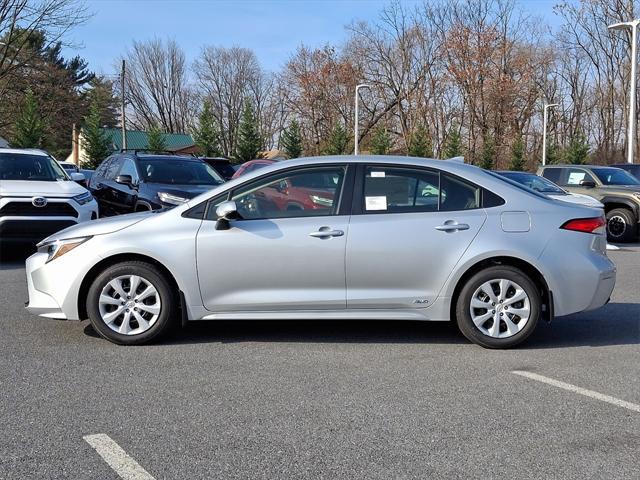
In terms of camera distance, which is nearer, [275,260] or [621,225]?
[275,260]

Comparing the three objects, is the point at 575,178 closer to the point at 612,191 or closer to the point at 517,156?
the point at 612,191

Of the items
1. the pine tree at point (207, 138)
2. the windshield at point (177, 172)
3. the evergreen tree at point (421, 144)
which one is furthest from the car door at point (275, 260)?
the pine tree at point (207, 138)

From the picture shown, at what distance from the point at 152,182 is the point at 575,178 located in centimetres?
1001

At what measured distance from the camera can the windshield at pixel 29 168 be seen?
1075cm

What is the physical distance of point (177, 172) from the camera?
12469mm

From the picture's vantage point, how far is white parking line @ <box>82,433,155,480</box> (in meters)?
3.37

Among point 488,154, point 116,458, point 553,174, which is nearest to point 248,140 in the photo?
point 488,154

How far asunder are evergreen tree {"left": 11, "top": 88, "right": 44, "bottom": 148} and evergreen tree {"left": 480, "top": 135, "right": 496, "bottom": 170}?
29.1 m

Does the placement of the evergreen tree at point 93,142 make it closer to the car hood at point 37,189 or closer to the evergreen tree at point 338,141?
the evergreen tree at point 338,141

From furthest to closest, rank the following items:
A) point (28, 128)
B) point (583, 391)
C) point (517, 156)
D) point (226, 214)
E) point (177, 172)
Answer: point (517, 156) < point (28, 128) < point (177, 172) < point (226, 214) < point (583, 391)

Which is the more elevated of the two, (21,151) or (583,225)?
(21,151)

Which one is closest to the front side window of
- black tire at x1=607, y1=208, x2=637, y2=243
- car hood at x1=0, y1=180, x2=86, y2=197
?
car hood at x1=0, y1=180, x2=86, y2=197

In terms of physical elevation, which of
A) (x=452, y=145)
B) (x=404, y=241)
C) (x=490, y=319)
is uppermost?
(x=452, y=145)

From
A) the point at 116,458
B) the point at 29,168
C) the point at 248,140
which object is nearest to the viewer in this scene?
the point at 116,458
